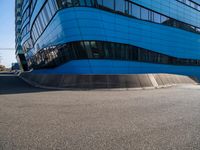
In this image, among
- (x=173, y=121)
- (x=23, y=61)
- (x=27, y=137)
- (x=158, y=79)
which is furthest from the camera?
(x=23, y=61)

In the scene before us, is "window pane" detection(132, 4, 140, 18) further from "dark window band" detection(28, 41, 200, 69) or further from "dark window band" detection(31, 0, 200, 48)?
"dark window band" detection(28, 41, 200, 69)

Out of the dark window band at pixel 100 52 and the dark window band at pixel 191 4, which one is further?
the dark window band at pixel 191 4

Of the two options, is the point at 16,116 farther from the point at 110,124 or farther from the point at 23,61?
the point at 23,61

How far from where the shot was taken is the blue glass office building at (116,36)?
92.6ft

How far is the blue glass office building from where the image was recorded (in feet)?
92.6

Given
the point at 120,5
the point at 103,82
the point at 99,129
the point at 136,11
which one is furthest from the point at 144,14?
the point at 99,129

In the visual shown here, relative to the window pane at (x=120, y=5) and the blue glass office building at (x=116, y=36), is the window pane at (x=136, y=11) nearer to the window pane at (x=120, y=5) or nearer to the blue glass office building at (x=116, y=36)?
the blue glass office building at (x=116, y=36)

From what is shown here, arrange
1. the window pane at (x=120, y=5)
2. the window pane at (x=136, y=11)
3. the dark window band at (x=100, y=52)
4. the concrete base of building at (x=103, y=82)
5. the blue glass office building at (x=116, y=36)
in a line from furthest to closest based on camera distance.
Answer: the window pane at (x=136, y=11) → the window pane at (x=120, y=5) → the blue glass office building at (x=116, y=36) → the dark window band at (x=100, y=52) → the concrete base of building at (x=103, y=82)

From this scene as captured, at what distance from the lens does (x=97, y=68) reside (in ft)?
94.1

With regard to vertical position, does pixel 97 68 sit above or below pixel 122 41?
below

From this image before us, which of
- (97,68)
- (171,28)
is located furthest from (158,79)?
(171,28)

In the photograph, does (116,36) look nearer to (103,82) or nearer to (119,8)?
(119,8)

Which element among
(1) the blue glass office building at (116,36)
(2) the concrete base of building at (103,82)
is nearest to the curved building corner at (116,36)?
(1) the blue glass office building at (116,36)

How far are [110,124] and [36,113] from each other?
2817mm
